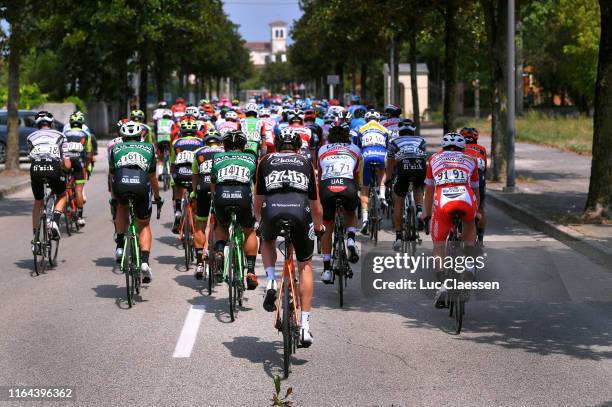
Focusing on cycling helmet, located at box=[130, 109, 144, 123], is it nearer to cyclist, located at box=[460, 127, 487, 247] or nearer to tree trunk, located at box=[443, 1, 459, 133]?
cyclist, located at box=[460, 127, 487, 247]

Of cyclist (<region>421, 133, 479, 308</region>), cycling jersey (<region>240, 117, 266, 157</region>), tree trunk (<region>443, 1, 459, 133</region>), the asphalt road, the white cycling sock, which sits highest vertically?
tree trunk (<region>443, 1, 459, 133</region>)

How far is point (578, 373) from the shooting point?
7789 millimetres

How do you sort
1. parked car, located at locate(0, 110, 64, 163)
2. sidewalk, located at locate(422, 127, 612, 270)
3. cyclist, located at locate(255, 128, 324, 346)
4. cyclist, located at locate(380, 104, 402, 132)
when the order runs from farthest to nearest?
parked car, located at locate(0, 110, 64, 163), cyclist, located at locate(380, 104, 402, 132), sidewalk, located at locate(422, 127, 612, 270), cyclist, located at locate(255, 128, 324, 346)

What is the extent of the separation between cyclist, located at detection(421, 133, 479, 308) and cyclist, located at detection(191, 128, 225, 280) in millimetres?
3027

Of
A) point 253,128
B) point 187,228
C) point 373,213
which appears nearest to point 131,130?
point 187,228

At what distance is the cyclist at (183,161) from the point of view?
44.6 ft

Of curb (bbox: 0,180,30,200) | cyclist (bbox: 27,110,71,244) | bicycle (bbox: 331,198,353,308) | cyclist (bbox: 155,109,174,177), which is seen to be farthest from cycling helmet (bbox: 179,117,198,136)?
curb (bbox: 0,180,30,200)

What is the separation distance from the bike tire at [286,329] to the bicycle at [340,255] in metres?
2.82

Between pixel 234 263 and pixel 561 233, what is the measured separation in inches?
291

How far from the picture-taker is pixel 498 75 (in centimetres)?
2480

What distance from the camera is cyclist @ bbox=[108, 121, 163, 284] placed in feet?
36.0

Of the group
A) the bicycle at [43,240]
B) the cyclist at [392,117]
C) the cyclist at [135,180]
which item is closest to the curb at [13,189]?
the cyclist at [392,117]

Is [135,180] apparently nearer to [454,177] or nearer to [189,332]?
[189,332]

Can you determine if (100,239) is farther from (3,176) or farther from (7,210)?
(3,176)
